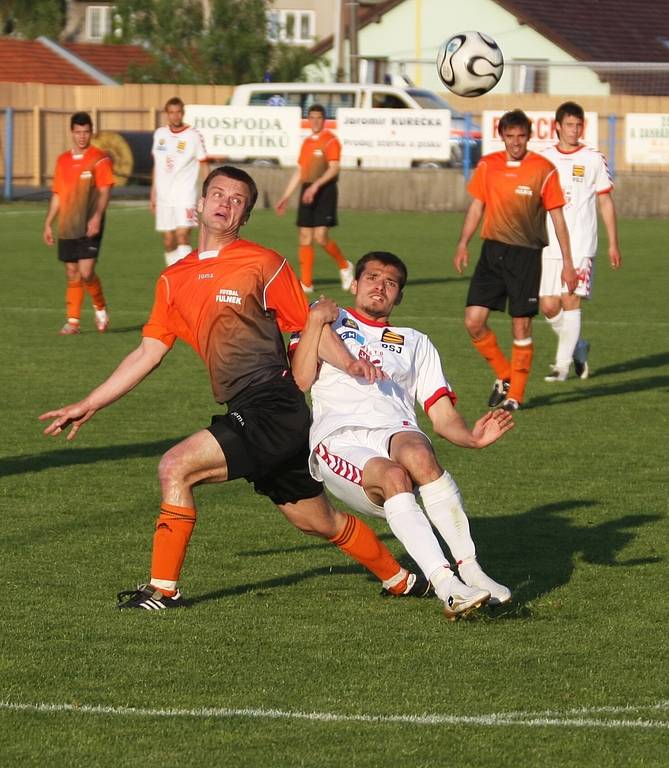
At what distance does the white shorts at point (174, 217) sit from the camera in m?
19.2

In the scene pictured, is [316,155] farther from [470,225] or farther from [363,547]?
[363,547]

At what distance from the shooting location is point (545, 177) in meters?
12.1

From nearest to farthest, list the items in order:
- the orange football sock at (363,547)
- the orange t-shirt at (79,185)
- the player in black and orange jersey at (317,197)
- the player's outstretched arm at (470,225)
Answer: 1. the orange football sock at (363,547)
2. the player's outstretched arm at (470,225)
3. the orange t-shirt at (79,185)
4. the player in black and orange jersey at (317,197)

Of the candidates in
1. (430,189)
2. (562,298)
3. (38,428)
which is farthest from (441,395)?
(430,189)

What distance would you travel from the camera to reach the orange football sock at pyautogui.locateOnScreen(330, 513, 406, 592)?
6742 millimetres

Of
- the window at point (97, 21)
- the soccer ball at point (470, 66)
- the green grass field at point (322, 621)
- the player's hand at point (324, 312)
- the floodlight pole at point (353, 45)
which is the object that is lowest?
the green grass field at point (322, 621)

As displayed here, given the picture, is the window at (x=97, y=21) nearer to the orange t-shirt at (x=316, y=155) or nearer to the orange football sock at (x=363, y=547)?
the orange t-shirt at (x=316, y=155)

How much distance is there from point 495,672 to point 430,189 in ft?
93.2

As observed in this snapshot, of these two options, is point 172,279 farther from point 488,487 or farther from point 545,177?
point 545,177

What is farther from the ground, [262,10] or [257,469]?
[262,10]

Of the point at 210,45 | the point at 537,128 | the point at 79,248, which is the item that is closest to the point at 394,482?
the point at 79,248

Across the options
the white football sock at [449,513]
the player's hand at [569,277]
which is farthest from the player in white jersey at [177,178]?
the white football sock at [449,513]

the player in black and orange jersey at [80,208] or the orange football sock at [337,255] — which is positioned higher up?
the player in black and orange jersey at [80,208]

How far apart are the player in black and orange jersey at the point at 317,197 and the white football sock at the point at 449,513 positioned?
44.9 ft
